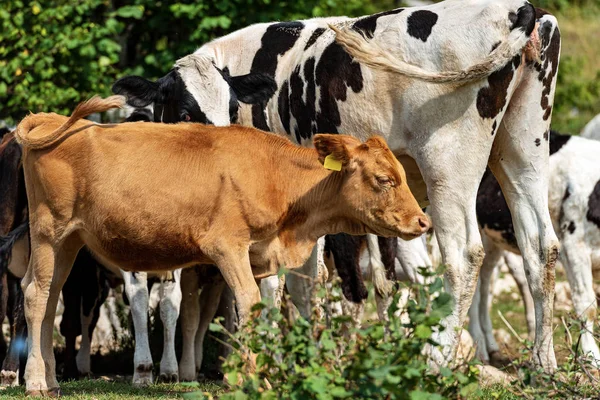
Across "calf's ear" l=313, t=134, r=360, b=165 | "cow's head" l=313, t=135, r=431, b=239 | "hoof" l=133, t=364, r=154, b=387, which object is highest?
"calf's ear" l=313, t=134, r=360, b=165

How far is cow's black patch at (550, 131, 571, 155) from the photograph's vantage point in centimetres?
1251

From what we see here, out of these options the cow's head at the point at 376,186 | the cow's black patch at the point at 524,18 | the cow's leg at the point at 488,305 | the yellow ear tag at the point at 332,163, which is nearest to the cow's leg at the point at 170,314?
the cow's head at the point at 376,186

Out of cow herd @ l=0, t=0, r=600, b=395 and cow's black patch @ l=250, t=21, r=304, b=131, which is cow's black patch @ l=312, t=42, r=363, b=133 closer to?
cow herd @ l=0, t=0, r=600, b=395

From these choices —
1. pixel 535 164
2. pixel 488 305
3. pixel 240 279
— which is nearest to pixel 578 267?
pixel 488 305

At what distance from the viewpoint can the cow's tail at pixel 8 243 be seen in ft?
31.4

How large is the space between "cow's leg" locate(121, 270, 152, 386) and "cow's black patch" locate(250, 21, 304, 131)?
1.86 metres

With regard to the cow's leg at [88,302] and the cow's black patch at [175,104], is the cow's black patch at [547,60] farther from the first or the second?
the cow's leg at [88,302]

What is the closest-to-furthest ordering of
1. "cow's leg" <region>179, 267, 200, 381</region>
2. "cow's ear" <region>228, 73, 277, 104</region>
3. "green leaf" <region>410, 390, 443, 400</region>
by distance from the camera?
"green leaf" <region>410, 390, 443, 400</region>
"cow's ear" <region>228, 73, 277, 104</region>
"cow's leg" <region>179, 267, 200, 381</region>

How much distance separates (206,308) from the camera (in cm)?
1156

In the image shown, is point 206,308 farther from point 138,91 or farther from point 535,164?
point 535,164

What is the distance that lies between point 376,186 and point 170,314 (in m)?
3.72

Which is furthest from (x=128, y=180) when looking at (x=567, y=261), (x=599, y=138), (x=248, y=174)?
(x=599, y=138)

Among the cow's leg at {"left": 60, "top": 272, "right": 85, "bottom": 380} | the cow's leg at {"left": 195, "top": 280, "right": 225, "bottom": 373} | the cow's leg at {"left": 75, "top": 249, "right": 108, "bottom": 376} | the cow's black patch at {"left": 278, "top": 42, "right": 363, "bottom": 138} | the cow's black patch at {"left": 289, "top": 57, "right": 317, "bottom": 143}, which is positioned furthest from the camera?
the cow's leg at {"left": 195, "top": 280, "right": 225, "bottom": 373}

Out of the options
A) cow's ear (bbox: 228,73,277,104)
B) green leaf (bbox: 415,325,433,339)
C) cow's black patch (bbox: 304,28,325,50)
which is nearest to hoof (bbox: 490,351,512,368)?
cow's ear (bbox: 228,73,277,104)
